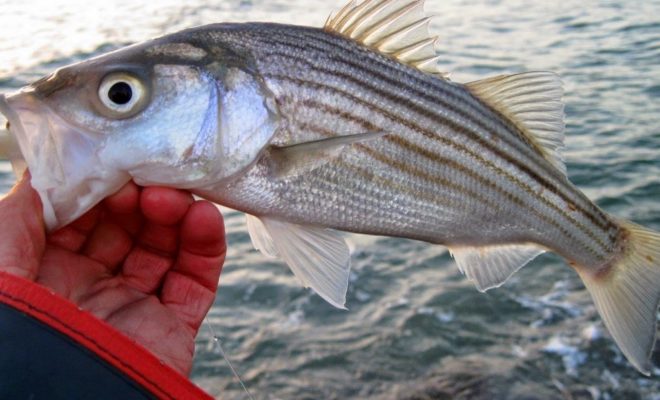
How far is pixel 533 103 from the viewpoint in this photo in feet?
8.78

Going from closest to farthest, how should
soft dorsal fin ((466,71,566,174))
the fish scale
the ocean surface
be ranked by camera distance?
1. the fish scale
2. soft dorsal fin ((466,71,566,174))
3. the ocean surface

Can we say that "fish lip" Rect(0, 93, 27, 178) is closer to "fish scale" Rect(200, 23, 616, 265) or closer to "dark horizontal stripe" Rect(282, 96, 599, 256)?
"fish scale" Rect(200, 23, 616, 265)

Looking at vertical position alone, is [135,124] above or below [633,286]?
above

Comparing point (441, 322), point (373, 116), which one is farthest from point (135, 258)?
point (441, 322)

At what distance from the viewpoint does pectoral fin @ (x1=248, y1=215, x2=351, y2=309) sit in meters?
2.38

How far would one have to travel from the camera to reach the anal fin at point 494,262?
269cm

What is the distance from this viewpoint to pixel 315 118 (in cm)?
227

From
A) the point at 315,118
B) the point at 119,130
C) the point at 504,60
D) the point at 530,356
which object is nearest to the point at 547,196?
the point at 315,118

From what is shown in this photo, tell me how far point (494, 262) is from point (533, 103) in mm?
622

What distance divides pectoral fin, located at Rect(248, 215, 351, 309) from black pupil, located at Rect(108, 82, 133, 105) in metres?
0.59

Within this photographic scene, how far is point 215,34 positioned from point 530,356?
129 inches

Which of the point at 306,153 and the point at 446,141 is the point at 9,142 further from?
the point at 446,141

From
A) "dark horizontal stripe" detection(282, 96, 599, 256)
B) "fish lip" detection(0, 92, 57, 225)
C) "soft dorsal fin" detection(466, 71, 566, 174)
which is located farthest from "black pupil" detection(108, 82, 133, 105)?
"soft dorsal fin" detection(466, 71, 566, 174)

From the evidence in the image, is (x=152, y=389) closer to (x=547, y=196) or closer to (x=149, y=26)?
(x=547, y=196)
